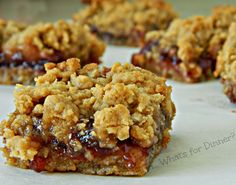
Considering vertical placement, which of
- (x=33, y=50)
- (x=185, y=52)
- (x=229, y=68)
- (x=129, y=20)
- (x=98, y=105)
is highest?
(x=129, y=20)

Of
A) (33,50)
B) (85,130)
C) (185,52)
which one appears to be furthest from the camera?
(185,52)

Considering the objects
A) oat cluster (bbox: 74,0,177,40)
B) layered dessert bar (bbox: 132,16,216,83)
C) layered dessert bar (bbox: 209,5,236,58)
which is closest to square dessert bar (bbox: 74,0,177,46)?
oat cluster (bbox: 74,0,177,40)

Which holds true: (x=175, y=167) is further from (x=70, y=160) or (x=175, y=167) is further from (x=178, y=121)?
(x=178, y=121)

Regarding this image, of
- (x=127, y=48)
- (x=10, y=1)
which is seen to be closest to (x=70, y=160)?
(x=127, y=48)

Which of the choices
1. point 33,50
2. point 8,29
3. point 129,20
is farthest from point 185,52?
point 129,20

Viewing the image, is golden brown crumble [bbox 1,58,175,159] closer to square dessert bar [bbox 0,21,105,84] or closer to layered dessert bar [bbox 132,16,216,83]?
square dessert bar [bbox 0,21,105,84]

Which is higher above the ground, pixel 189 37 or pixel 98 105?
pixel 189 37

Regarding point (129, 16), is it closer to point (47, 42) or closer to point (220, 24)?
point (220, 24)
